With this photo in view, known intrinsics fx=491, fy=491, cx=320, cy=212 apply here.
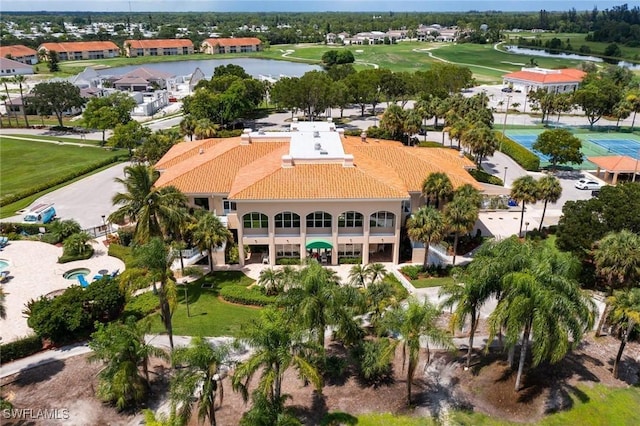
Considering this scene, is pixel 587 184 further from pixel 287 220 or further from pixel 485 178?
pixel 287 220

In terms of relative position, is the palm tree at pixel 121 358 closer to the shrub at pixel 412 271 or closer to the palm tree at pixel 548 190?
the shrub at pixel 412 271

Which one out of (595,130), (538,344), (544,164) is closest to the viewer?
(538,344)

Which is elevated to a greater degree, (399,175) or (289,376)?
(399,175)

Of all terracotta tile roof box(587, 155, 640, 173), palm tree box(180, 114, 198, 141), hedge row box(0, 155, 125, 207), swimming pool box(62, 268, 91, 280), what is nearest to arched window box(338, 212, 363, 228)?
swimming pool box(62, 268, 91, 280)

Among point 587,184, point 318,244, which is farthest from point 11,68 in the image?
point 587,184

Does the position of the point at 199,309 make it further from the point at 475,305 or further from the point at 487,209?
the point at 487,209

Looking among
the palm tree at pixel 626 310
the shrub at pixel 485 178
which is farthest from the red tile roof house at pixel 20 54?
the palm tree at pixel 626 310

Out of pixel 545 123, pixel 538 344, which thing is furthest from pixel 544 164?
pixel 538 344

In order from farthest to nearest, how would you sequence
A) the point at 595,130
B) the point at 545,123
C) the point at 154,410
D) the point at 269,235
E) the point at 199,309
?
1. the point at 545,123
2. the point at 595,130
3. the point at 269,235
4. the point at 199,309
5. the point at 154,410

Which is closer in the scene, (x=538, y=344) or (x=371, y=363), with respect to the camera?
(x=538, y=344)
